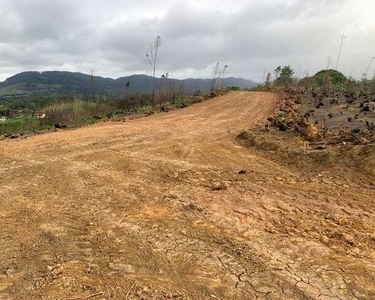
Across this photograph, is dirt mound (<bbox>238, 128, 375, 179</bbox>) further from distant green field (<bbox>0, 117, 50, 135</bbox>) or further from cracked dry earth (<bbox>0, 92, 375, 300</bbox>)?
distant green field (<bbox>0, 117, 50, 135</bbox>)

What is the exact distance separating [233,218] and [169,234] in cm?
94

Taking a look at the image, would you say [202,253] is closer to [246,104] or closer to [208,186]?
[208,186]

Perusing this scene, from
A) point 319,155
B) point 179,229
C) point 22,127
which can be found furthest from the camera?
point 22,127

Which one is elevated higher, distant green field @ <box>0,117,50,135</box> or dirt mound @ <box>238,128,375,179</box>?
dirt mound @ <box>238,128,375,179</box>

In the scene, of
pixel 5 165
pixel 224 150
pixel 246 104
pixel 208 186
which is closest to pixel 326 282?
pixel 208 186

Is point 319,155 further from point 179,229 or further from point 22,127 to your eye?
point 22,127

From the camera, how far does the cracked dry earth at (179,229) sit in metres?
3.29

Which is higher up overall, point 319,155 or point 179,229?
point 319,155

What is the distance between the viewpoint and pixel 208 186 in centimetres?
595

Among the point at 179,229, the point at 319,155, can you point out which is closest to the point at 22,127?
the point at 319,155

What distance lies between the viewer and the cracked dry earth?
329 cm

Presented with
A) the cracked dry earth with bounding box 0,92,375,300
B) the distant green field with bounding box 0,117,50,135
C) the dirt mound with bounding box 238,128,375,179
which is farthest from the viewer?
the distant green field with bounding box 0,117,50,135

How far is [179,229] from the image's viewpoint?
14.3ft

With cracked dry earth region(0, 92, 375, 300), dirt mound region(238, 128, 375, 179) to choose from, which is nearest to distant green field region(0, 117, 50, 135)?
cracked dry earth region(0, 92, 375, 300)
